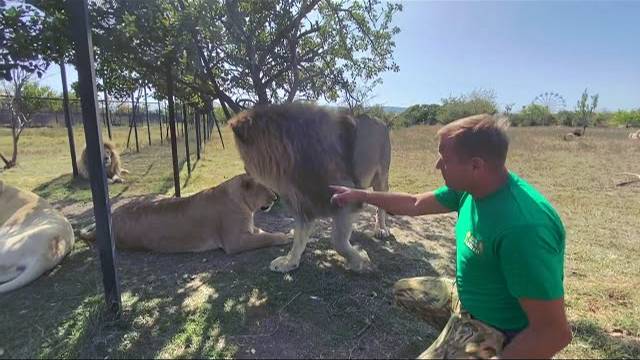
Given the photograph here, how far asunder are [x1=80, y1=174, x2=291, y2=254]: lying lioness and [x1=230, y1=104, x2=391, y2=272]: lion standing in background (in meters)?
0.64

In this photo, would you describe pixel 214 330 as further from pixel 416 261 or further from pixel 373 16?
pixel 373 16

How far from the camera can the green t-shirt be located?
67.5 inches

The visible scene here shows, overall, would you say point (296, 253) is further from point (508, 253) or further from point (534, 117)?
point (534, 117)

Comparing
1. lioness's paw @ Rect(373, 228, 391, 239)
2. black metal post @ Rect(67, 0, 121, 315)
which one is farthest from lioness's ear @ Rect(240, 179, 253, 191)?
black metal post @ Rect(67, 0, 121, 315)

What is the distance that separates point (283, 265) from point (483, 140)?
2.74 meters

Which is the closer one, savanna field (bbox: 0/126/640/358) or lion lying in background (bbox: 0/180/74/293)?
savanna field (bbox: 0/126/640/358)

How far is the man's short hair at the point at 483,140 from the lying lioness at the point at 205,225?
310 cm

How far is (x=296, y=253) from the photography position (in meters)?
4.28

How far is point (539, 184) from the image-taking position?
1066cm

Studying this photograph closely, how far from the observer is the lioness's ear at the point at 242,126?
3.71 m

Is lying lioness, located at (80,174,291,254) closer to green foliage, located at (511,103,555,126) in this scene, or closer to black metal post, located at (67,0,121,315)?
black metal post, located at (67,0,121,315)

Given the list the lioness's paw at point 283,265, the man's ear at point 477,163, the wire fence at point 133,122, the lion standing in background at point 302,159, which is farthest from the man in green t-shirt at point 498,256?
the wire fence at point 133,122

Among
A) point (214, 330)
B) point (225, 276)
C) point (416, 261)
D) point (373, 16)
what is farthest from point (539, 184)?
point (214, 330)

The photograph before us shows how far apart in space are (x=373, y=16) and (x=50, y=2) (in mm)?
4691
